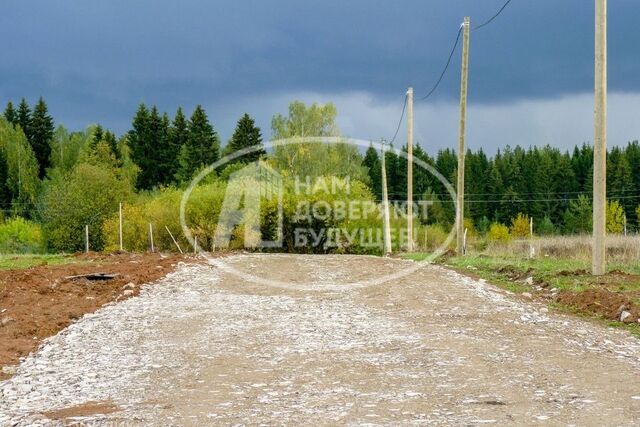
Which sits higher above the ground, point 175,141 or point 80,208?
point 175,141

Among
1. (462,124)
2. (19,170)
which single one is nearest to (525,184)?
(19,170)

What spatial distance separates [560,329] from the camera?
11078mm

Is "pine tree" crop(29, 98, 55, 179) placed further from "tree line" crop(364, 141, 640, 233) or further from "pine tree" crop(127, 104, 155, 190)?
"tree line" crop(364, 141, 640, 233)

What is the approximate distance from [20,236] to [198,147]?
25.4 metres

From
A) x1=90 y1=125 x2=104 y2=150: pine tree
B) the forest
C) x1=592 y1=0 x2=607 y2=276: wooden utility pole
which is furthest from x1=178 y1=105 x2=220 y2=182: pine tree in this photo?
x1=592 y1=0 x2=607 y2=276: wooden utility pole

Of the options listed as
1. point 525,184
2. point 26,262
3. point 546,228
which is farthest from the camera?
point 525,184

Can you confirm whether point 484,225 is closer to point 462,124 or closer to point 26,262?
point 462,124

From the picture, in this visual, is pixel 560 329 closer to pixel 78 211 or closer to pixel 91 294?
pixel 91 294

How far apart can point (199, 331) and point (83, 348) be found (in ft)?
6.40

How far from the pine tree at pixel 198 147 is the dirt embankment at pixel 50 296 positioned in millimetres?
62526

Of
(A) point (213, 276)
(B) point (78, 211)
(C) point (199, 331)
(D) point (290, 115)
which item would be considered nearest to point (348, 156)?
(D) point (290, 115)

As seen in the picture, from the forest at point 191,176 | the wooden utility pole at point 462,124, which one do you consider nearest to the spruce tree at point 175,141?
the forest at point 191,176

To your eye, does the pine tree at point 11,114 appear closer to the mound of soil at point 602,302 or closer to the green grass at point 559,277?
the green grass at point 559,277

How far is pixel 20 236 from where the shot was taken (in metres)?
69.9
